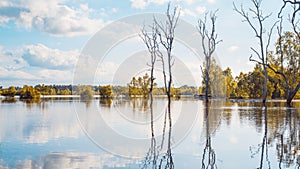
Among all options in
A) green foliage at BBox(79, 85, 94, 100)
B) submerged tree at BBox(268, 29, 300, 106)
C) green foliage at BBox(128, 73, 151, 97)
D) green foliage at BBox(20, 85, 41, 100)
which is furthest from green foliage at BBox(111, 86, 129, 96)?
submerged tree at BBox(268, 29, 300, 106)

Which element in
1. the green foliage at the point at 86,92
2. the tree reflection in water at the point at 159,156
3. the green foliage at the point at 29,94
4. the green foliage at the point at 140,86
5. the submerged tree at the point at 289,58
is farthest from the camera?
the green foliage at the point at 29,94

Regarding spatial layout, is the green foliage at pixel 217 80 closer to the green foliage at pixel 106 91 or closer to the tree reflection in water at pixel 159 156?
the green foliage at pixel 106 91

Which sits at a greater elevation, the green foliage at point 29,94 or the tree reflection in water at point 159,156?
the green foliage at point 29,94

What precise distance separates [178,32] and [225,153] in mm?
27428

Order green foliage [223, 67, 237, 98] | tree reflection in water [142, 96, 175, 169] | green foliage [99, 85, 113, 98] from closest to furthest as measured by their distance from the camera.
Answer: tree reflection in water [142, 96, 175, 169] < green foliage [223, 67, 237, 98] < green foliage [99, 85, 113, 98]

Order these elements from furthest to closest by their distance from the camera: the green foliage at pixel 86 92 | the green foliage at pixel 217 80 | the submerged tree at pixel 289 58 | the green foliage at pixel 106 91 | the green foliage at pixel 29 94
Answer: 1. the green foliage at pixel 29 94
2. the green foliage at pixel 106 91
3. the green foliage at pixel 86 92
4. the green foliage at pixel 217 80
5. the submerged tree at pixel 289 58

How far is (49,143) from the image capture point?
7.39 m

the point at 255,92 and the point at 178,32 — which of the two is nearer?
the point at 178,32

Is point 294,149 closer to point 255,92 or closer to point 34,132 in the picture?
point 34,132

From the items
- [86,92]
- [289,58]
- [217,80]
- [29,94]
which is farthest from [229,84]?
[29,94]

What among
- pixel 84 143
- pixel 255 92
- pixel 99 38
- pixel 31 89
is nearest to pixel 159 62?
pixel 99 38

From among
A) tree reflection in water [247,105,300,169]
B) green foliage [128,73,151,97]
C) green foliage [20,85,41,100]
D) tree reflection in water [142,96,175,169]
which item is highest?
green foliage [128,73,151,97]

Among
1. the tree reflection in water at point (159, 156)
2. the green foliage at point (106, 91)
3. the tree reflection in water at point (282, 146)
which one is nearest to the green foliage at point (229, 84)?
the green foliage at point (106, 91)

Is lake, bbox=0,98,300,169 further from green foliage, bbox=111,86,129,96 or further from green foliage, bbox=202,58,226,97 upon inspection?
green foliage, bbox=111,86,129,96
